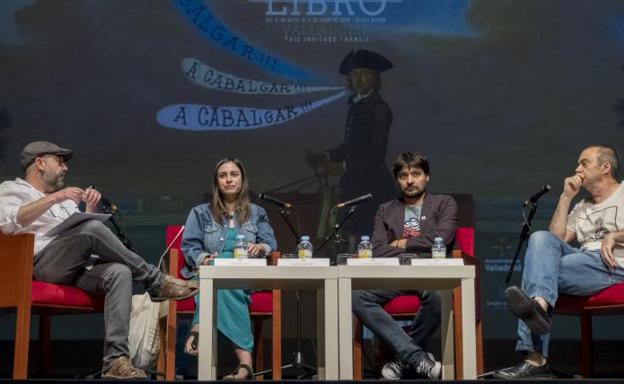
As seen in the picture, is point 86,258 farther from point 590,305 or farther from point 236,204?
point 590,305

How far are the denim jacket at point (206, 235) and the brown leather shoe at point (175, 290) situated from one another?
1.17ft

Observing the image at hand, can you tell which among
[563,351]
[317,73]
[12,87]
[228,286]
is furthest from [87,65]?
[563,351]

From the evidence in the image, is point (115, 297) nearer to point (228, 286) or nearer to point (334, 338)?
point (228, 286)

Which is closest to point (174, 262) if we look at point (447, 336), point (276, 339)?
point (276, 339)

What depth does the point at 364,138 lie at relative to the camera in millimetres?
5832

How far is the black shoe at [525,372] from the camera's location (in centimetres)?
399

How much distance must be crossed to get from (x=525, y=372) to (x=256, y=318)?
138 centimetres

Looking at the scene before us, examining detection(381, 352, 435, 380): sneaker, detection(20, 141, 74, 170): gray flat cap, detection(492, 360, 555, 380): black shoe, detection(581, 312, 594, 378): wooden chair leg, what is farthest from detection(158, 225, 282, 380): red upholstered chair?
detection(581, 312, 594, 378): wooden chair leg

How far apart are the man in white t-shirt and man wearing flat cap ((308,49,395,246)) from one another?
1.38m

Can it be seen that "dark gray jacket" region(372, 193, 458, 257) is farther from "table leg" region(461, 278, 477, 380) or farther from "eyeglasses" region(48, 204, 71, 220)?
"eyeglasses" region(48, 204, 71, 220)

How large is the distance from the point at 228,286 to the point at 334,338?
560 millimetres

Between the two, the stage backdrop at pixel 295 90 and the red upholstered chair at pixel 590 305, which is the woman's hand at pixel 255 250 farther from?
the red upholstered chair at pixel 590 305

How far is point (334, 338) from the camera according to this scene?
385 cm

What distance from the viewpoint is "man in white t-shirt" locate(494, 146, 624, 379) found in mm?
4008
